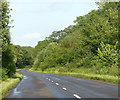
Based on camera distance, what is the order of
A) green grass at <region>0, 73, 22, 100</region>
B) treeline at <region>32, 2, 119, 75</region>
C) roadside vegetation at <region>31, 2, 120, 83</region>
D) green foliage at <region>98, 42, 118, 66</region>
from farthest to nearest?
1. treeline at <region>32, 2, 119, 75</region>
2. green foliage at <region>98, 42, 118, 66</region>
3. roadside vegetation at <region>31, 2, 120, 83</region>
4. green grass at <region>0, 73, 22, 100</region>

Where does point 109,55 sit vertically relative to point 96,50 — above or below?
below

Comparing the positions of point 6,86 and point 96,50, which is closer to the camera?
point 6,86

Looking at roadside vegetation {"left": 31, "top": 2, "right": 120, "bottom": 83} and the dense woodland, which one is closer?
the dense woodland

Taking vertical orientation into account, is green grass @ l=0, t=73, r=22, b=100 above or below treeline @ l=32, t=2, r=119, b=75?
below

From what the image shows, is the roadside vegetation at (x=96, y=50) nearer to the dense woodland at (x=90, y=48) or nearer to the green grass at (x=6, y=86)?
the dense woodland at (x=90, y=48)

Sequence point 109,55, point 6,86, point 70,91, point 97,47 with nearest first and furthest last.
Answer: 1. point 70,91
2. point 6,86
3. point 109,55
4. point 97,47

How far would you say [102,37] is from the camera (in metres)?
38.4

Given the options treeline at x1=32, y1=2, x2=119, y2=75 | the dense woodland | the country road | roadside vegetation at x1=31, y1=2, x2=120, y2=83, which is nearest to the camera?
→ the country road

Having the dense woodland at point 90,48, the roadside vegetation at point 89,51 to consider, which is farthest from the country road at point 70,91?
the dense woodland at point 90,48

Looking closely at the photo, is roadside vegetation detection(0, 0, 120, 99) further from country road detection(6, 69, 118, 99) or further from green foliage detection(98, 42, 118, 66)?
country road detection(6, 69, 118, 99)

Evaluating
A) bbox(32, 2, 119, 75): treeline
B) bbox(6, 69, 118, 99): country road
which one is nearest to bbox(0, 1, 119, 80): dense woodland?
bbox(32, 2, 119, 75): treeline

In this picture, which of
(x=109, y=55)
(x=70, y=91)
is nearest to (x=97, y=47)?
(x=109, y=55)

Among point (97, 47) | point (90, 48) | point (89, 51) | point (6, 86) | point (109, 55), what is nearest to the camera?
point (6, 86)

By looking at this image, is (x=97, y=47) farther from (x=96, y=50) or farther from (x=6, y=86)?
(x=6, y=86)
